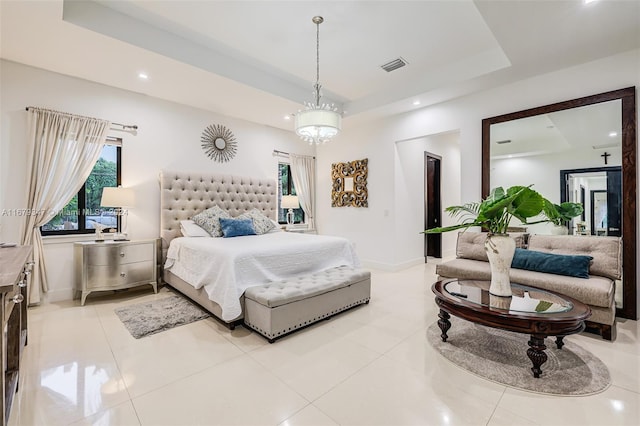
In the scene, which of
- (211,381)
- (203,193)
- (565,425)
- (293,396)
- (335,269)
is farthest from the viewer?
(203,193)

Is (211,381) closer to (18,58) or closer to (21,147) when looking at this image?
(21,147)

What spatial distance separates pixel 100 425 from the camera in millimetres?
1526

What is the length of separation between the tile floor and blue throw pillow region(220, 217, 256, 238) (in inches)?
58.7

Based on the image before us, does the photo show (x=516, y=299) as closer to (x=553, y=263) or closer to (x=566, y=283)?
(x=566, y=283)

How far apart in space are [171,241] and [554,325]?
14.1ft

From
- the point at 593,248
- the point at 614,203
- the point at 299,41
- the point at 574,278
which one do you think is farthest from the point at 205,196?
the point at 614,203

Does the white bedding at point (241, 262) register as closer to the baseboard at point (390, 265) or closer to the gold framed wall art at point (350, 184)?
the baseboard at point (390, 265)

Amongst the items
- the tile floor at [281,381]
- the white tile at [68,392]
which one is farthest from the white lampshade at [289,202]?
the white tile at [68,392]

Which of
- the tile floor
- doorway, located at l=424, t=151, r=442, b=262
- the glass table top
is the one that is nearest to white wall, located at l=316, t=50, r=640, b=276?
doorway, located at l=424, t=151, r=442, b=262

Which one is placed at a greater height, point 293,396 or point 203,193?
point 203,193

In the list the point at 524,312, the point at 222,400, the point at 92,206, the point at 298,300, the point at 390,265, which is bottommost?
the point at 222,400

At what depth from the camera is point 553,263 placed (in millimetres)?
2920

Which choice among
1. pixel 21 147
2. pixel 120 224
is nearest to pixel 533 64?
pixel 120 224

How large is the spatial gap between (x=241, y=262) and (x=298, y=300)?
65 cm
